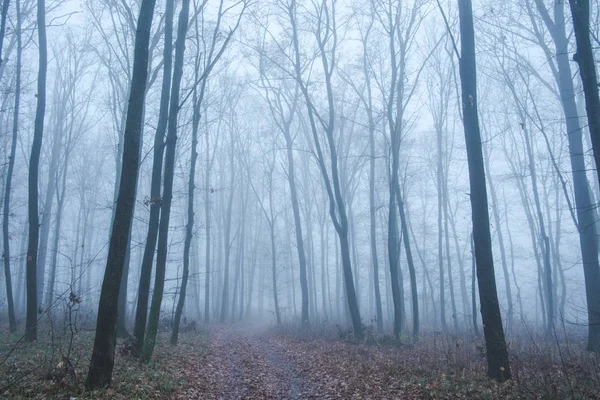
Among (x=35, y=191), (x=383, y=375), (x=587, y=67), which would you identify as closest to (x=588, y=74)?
(x=587, y=67)

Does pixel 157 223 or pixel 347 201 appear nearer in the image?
pixel 157 223

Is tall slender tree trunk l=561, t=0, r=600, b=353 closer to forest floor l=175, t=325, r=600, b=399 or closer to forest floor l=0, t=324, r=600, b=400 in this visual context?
forest floor l=175, t=325, r=600, b=399

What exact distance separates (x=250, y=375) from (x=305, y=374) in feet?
4.30

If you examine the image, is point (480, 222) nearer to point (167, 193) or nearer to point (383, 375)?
point (383, 375)

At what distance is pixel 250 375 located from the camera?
8.92 metres

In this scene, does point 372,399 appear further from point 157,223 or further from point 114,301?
point 157,223

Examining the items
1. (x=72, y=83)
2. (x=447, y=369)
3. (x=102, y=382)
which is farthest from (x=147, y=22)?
(x=72, y=83)

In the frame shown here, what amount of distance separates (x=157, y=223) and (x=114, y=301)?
3.41 metres

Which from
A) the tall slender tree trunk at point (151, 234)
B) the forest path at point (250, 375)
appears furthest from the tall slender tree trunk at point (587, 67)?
the tall slender tree trunk at point (151, 234)

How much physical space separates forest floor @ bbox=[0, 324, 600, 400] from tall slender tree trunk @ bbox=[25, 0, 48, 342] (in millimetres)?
981

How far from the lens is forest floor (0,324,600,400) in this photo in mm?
5742

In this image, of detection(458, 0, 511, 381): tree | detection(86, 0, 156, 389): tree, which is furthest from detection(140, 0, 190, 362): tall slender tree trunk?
detection(458, 0, 511, 381): tree

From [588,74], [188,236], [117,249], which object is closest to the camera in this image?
[588,74]

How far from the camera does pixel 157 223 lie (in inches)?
362
